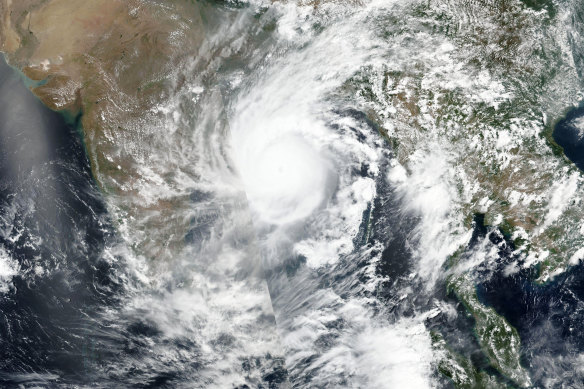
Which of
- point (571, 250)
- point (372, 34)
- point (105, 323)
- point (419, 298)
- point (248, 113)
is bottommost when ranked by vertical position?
point (105, 323)

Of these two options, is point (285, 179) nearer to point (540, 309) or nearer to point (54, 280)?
point (54, 280)

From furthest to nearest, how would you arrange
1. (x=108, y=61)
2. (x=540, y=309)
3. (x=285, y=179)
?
(x=108, y=61) < (x=285, y=179) < (x=540, y=309)

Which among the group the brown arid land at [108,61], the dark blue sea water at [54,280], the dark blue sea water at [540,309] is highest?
the dark blue sea water at [540,309]

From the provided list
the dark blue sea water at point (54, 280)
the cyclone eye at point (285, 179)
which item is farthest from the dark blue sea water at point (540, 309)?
the dark blue sea water at point (54, 280)

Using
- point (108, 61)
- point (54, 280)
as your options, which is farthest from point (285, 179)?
point (54, 280)

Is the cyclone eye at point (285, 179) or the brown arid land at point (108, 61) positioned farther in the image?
the brown arid land at point (108, 61)

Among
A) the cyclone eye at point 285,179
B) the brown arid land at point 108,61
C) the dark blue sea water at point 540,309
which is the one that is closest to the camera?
the dark blue sea water at point 540,309

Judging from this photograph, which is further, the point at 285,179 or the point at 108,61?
the point at 108,61

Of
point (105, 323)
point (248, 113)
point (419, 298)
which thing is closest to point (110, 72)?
point (248, 113)

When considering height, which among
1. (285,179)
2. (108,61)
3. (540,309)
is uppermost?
(540,309)

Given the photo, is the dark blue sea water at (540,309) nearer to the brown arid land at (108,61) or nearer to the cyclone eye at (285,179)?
the cyclone eye at (285,179)

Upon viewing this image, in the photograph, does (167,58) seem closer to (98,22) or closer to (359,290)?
(98,22)
